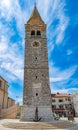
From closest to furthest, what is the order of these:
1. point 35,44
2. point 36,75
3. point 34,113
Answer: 1. point 34,113
2. point 36,75
3. point 35,44

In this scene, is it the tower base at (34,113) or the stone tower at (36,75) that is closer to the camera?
the tower base at (34,113)

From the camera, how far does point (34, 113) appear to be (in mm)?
26984

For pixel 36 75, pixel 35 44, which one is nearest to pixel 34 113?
pixel 36 75

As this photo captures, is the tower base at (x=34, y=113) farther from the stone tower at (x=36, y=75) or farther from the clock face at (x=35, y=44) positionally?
the clock face at (x=35, y=44)

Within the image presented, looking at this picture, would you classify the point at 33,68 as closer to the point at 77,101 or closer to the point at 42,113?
the point at 42,113

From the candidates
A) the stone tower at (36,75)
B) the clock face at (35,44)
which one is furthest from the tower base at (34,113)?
the clock face at (35,44)

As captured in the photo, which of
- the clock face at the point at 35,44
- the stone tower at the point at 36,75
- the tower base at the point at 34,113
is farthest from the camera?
the clock face at the point at 35,44

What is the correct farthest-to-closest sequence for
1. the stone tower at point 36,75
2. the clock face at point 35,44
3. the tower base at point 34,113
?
the clock face at point 35,44
the stone tower at point 36,75
the tower base at point 34,113

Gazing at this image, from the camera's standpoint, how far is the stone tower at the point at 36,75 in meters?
27.2

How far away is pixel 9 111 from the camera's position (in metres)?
34.5

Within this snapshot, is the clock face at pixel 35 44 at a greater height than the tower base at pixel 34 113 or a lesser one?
greater

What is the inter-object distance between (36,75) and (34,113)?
7007mm

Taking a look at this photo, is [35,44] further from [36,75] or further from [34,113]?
[34,113]

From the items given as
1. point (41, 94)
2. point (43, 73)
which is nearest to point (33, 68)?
point (43, 73)
